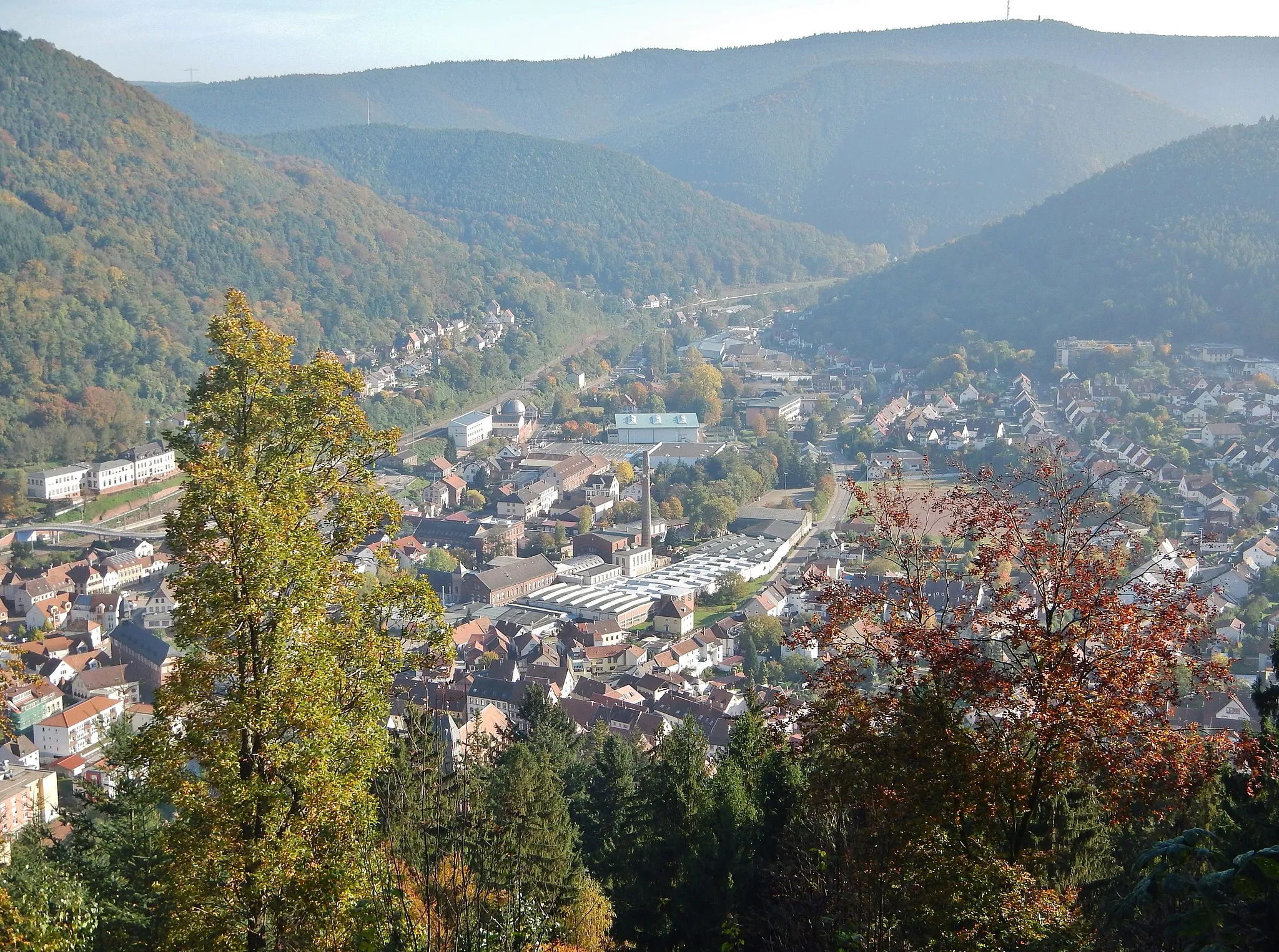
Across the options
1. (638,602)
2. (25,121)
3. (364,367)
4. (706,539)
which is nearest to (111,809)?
(638,602)

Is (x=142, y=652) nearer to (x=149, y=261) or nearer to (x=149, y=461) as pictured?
(x=149, y=461)

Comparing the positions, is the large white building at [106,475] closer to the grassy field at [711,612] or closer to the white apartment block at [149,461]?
the white apartment block at [149,461]

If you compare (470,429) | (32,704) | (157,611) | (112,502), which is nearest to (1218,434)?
(470,429)

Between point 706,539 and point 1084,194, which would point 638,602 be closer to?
point 706,539

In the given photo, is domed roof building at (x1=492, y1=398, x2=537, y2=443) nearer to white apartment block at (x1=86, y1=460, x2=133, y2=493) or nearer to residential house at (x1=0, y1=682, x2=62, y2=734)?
white apartment block at (x1=86, y1=460, x2=133, y2=493)

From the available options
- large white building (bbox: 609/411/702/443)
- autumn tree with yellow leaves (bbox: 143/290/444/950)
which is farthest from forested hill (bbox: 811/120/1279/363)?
autumn tree with yellow leaves (bbox: 143/290/444/950)

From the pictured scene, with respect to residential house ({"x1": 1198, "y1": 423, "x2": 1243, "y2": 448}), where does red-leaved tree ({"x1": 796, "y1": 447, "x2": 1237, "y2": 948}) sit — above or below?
above
